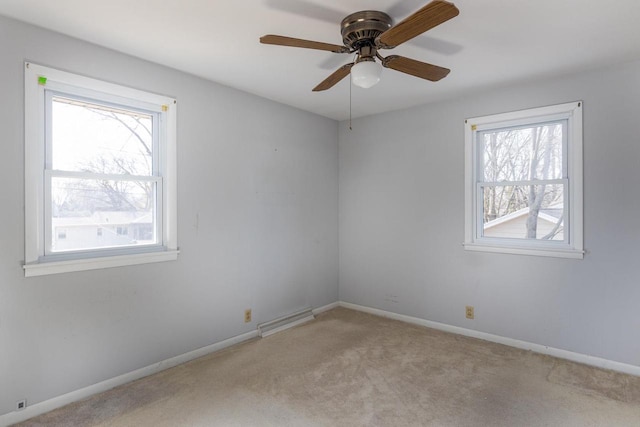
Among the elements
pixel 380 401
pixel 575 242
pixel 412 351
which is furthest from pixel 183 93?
pixel 575 242

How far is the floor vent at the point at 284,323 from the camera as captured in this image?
3.46 metres

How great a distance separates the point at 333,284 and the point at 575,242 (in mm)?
2576

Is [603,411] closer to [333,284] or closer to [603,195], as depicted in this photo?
[603,195]

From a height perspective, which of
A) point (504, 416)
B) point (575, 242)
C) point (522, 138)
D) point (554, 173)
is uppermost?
point (522, 138)

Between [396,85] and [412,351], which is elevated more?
[396,85]

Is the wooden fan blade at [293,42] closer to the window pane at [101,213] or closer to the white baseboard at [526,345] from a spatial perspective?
the window pane at [101,213]

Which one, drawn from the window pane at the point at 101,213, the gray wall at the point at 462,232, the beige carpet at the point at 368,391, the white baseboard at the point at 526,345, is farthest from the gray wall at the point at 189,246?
the white baseboard at the point at 526,345

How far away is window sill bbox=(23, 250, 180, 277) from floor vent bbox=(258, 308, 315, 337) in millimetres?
1196

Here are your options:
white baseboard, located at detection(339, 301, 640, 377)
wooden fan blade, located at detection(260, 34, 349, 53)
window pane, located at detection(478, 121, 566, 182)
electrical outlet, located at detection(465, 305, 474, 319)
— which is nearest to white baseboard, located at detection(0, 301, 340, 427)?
white baseboard, located at detection(339, 301, 640, 377)

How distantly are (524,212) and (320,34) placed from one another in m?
2.43

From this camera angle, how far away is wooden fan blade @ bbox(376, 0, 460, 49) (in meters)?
1.41

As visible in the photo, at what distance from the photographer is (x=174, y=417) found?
2.12 meters

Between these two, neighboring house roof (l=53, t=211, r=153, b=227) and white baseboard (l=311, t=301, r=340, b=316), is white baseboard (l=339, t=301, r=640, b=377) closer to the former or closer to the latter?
white baseboard (l=311, t=301, r=340, b=316)

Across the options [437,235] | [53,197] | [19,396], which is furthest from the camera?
[437,235]
